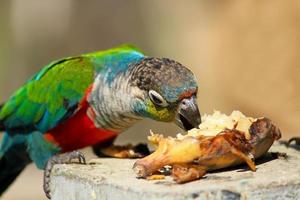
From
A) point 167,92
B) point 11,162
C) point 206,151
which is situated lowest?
point 11,162

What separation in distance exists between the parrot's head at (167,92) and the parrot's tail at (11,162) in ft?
4.83

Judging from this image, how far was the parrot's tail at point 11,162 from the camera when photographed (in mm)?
5941

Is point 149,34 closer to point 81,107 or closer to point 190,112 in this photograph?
point 81,107

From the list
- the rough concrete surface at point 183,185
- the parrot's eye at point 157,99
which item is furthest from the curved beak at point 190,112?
the rough concrete surface at point 183,185

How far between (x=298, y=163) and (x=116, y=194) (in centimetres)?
113

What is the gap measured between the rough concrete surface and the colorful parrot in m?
0.34

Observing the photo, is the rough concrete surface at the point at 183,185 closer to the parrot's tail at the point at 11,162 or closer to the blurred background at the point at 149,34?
the parrot's tail at the point at 11,162

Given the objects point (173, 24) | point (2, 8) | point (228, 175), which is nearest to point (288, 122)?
point (173, 24)

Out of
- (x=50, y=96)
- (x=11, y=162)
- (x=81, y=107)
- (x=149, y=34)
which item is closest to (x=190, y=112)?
(x=81, y=107)

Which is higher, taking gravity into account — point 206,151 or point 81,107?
point 206,151

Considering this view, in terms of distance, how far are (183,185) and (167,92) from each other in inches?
35.9

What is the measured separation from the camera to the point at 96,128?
17.8 feet

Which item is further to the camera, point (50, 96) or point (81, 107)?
point (50, 96)

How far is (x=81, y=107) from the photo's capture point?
540cm
